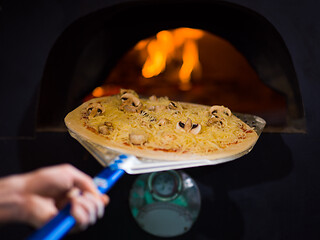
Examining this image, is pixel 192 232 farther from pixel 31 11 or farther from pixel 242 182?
pixel 31 11

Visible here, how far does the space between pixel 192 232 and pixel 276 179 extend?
2.27 ft

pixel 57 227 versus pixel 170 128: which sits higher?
pixel 57 227

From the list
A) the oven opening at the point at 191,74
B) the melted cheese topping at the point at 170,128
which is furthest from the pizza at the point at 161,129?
the oven opening at the point at 191,74

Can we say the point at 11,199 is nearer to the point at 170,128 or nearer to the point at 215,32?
the point at 170,128

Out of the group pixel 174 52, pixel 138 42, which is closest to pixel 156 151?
pixel 138 42

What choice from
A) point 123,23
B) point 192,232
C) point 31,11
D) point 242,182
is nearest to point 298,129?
point 242,182

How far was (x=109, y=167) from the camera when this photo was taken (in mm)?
1119

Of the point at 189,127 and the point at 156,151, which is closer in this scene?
the point at 156,151

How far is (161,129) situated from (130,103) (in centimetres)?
43

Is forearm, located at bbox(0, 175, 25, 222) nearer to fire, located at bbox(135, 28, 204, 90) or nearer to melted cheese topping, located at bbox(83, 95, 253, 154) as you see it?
melted cheese topping, located at bbox(83, 95, 253, 154)

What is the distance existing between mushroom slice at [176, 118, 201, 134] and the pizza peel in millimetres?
269

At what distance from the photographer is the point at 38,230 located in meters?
0.73

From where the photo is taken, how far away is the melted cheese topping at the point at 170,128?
1.48 m

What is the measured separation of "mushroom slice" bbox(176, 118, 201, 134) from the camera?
63.5 inches
